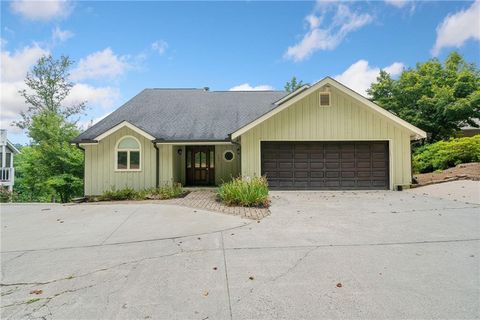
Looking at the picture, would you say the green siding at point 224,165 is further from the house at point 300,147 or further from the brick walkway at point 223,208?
the brick walkway at point 223,208

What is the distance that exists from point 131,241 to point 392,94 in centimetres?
2332

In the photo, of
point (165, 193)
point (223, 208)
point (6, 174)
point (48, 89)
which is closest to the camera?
point (223, 208)

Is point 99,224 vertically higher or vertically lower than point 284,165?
lower

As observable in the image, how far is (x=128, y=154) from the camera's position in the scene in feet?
40.7

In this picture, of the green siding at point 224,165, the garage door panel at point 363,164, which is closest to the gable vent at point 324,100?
the garage door panel at point 363,164

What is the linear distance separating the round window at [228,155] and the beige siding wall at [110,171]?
375cm

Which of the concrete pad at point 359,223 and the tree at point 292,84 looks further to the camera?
the tree at point 292,84

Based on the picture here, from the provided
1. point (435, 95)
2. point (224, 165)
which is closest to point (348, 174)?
point (224, 165)

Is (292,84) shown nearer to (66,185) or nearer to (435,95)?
(435,95)

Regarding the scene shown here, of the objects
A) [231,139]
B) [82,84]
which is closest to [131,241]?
[231,139]

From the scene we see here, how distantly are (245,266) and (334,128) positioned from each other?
32.2 ft

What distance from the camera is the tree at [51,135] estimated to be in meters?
17.5

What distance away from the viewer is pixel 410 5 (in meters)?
12.7

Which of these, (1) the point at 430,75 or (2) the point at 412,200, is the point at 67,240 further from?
(1) the point at 430,75
